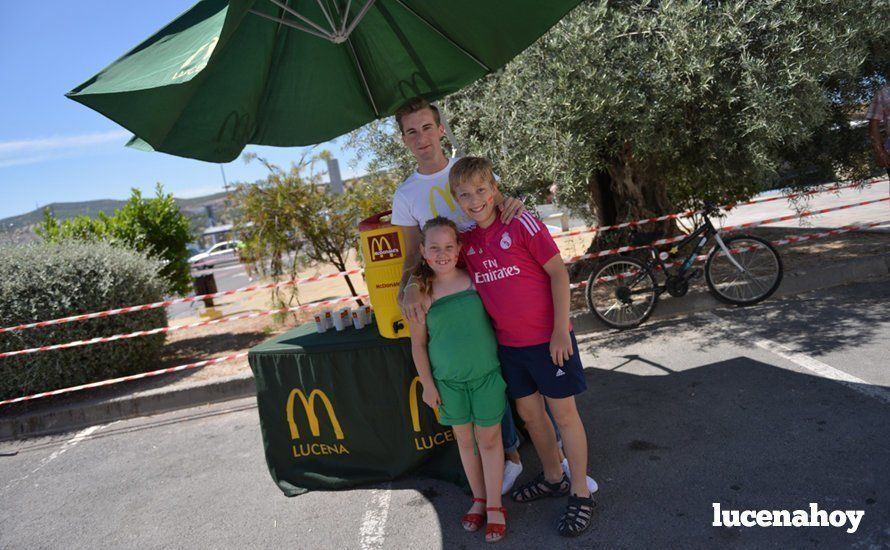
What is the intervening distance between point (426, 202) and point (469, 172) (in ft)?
1.58

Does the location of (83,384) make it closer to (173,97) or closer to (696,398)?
(173,97)

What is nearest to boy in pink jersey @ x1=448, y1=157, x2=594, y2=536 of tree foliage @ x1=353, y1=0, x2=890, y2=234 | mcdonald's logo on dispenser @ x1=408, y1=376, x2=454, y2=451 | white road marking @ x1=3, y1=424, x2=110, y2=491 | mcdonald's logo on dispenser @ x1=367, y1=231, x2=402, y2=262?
mcdonald's logo on dispenser @ x1=367, y1=231, x2=402, y2=262

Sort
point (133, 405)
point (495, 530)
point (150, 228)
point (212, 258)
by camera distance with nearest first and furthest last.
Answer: point (495, 530)
point (133, 405)
point (150, 228)
point (212, 258)

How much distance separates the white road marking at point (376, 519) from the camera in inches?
121

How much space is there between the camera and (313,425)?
145 inches

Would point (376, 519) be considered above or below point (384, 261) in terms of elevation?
below

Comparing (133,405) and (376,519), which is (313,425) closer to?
(376,519)

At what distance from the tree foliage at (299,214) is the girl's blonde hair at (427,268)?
4822mm

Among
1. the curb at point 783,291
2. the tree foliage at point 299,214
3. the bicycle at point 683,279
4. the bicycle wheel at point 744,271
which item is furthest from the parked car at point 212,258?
the bicycle wheel at point 744,271

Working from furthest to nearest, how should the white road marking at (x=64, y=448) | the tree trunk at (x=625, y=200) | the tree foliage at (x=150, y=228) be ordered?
the tree foliage at (x=150, y=228) → the tree trunk at (x=625, y=200) → the white road marking at (x=64, y=448)

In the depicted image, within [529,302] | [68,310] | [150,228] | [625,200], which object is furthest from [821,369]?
[150,228]

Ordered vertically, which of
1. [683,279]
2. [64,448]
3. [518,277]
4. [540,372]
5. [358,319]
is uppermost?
[518,277]

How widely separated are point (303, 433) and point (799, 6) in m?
5.29

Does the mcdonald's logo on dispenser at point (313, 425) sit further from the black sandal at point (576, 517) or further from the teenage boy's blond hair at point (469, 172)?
the teenage boy's blond hair at point (469, 172)
